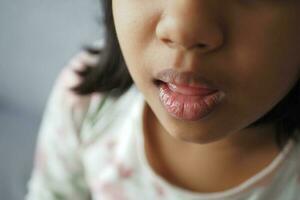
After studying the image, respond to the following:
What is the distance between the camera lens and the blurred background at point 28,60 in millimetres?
925

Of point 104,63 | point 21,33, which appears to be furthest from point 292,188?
point 21,33

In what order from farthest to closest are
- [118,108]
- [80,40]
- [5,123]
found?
[5,123]
[80,40]
[118,108]

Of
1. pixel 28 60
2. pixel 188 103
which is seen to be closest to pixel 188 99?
pixel 188 103

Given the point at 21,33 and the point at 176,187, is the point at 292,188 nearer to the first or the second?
the point at 176,187

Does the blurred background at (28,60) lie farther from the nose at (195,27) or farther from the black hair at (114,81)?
the nose at (195,27)

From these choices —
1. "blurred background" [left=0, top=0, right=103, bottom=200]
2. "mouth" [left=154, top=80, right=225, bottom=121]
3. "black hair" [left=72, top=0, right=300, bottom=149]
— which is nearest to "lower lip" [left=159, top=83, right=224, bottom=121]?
"mouth" [left=154, top=80, right=225, bottom=121]

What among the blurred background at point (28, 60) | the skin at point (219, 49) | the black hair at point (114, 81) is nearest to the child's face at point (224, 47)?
the skin at point (219, 49)

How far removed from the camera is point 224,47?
40cm

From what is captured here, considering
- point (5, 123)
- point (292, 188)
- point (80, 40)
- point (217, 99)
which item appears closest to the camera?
point (217, 99)

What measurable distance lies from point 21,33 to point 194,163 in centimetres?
58

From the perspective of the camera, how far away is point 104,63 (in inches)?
27.6

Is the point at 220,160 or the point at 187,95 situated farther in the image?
the point at 220,160

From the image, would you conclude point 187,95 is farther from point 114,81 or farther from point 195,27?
point 114,81

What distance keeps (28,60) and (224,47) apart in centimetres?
71
